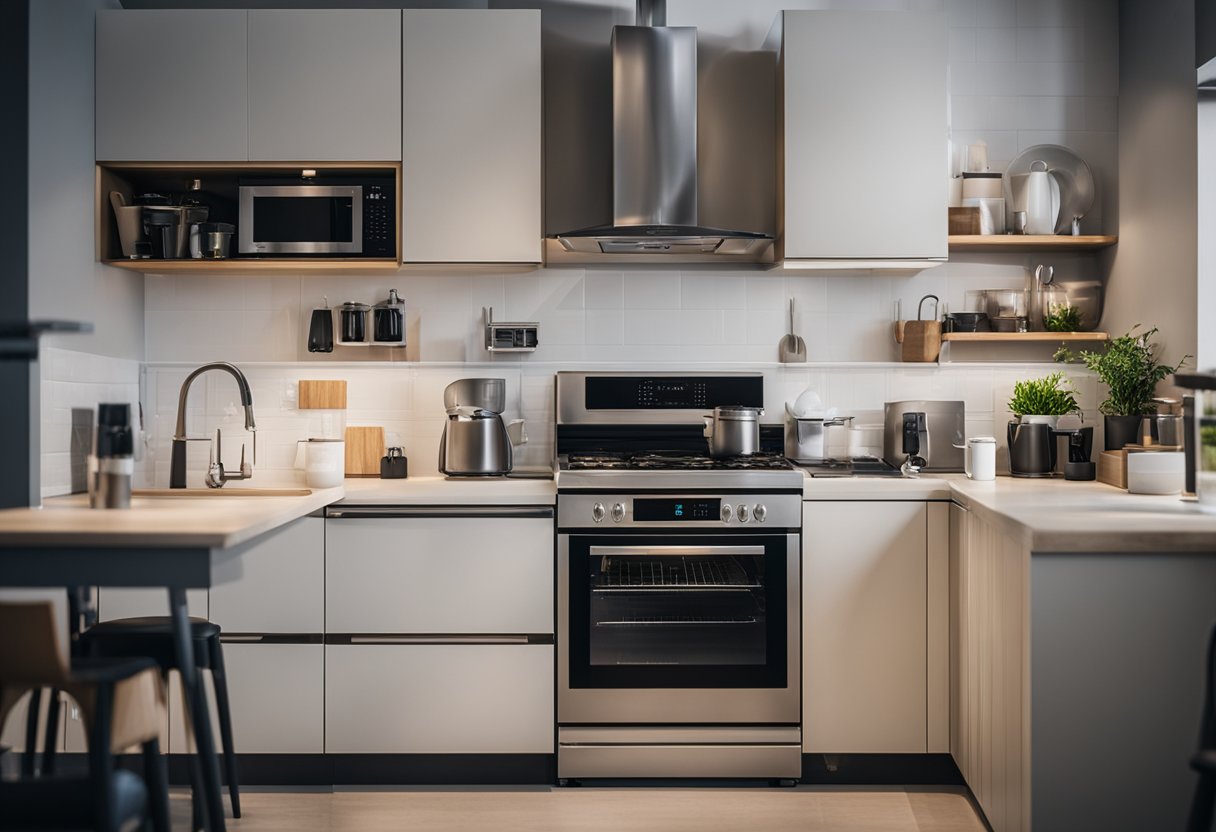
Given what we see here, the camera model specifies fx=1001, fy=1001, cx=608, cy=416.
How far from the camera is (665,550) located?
309cm

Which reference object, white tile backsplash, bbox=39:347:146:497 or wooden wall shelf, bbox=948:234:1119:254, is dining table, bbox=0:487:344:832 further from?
wooden wall shelf, bbox=948:234:1119:254

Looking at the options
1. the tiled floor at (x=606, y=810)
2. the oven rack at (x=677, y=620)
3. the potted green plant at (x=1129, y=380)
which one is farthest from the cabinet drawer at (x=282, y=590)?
the potted green plant at (x=1129, y=380)

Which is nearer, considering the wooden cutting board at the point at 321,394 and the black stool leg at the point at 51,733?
the black stool leg at the point at 51,733

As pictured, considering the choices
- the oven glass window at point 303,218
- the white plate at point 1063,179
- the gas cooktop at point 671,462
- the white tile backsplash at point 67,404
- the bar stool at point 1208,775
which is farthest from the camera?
the white plate at point 1063,179

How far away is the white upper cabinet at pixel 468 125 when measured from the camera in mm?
3346

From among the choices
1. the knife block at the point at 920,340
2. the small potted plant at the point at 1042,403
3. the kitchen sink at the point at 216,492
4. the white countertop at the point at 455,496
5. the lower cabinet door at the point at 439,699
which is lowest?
the lower cabinet door at the point at 439,699

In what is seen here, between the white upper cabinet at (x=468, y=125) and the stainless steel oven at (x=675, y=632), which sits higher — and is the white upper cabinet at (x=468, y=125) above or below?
above

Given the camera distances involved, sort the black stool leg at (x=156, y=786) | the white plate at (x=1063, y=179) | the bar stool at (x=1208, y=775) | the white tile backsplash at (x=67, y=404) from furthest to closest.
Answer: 1. the white plate at (x=1063, y=179)
2. the white tile backsplash at (x=67, y=404)
3. the black stool leg at (x=156, y=786)
4. the bar stool at (x=1208, y=775)

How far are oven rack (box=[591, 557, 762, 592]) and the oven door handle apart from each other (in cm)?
2

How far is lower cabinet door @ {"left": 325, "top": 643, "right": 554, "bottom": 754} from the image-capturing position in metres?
3.10

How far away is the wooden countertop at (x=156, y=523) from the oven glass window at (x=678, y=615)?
39.6 inches

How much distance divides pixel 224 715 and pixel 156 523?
88 cm

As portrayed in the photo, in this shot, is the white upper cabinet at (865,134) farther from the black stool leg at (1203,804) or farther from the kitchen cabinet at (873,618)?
the black stool leg at (1203,804)

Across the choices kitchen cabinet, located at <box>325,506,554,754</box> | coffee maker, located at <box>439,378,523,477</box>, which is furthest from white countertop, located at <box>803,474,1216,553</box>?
coffee maker, located at <box>439,378,523,477</box>
